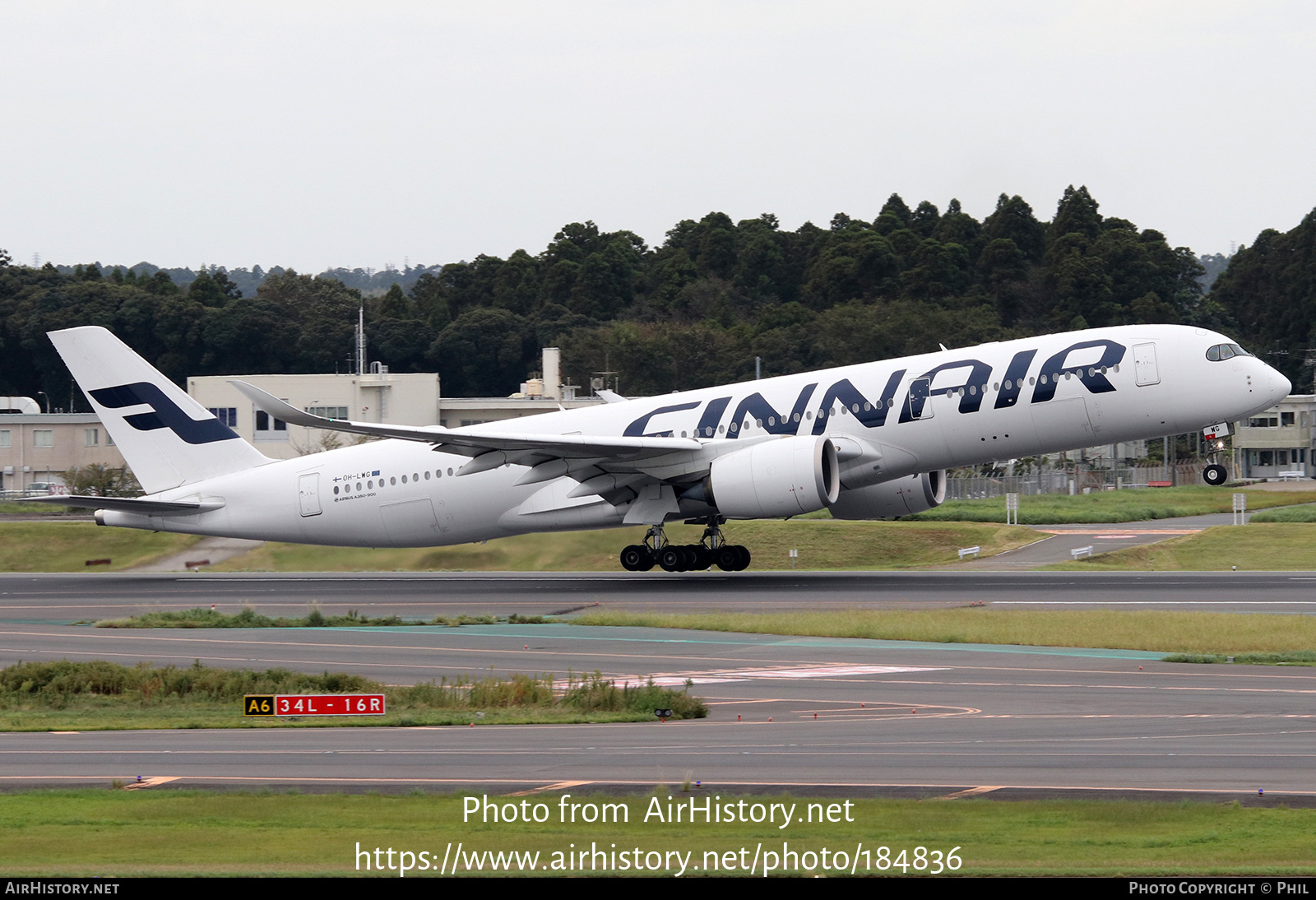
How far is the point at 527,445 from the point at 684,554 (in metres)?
5.79

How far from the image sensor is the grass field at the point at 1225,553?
45.0 m

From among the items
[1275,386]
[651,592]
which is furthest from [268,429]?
[1275,386]

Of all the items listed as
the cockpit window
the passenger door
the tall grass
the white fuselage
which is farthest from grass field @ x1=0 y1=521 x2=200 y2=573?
the cockpit window

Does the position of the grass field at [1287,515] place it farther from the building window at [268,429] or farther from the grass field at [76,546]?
the building window at [268,429]

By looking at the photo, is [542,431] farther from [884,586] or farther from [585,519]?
[884,586]

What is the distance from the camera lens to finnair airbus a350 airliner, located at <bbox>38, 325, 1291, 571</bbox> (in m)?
36.6

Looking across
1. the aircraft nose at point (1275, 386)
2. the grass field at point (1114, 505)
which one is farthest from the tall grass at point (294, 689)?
the grass field at point (1114, 505)

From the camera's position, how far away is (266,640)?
3070cm

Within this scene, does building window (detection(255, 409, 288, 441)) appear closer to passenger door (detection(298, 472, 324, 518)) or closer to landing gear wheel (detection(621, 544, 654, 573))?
passenger door (detection(298, 472, 324, 518))

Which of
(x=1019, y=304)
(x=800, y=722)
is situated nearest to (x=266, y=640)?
(x=800, y=722)

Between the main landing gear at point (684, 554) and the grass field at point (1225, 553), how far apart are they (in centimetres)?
1046

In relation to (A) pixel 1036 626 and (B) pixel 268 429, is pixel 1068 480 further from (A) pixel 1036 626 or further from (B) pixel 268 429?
(A) pixel 1036 626

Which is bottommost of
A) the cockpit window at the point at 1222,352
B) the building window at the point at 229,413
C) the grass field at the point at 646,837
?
the grass field at the point at 646,837
